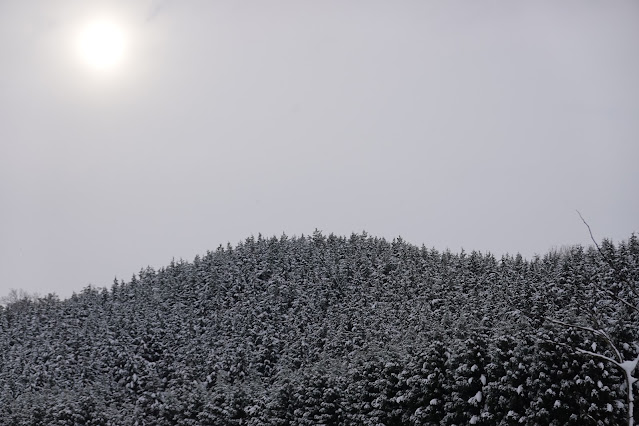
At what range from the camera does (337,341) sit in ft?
231

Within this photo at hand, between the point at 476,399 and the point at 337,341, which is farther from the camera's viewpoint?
the point at 337,341

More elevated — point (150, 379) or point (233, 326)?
point (233, 326)

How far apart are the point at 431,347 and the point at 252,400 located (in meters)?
21.8

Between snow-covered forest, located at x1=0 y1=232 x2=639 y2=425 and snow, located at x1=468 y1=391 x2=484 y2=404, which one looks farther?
snow, located at x1=468 y1=391 x2=484 y2=404

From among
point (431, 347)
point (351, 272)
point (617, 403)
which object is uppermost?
point (351, 272)

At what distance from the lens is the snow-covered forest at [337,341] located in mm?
34438

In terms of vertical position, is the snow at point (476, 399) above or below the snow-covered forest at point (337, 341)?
below

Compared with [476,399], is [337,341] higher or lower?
higher

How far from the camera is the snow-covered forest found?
113 feet

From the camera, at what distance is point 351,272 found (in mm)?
107875

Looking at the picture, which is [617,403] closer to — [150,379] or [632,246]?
[632,246]

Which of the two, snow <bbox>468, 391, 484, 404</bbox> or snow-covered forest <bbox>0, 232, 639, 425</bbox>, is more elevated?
snow-covered forest <bbox>0, 232, 639, 425</bbox>

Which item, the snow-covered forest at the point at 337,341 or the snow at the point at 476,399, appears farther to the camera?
the snow at the point at 476,399

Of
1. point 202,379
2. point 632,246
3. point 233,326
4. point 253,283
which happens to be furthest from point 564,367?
point 253,283
